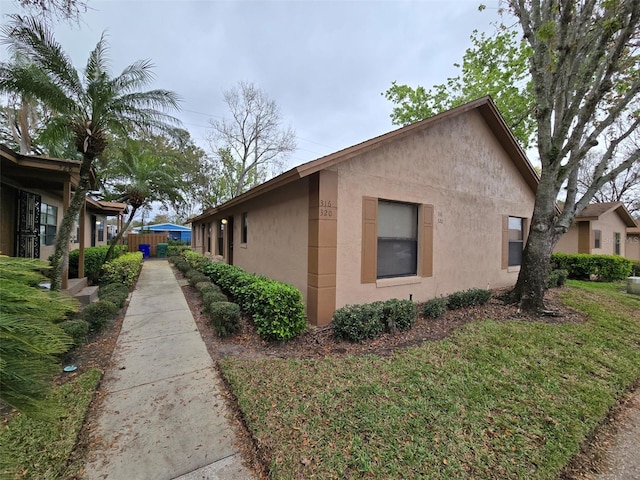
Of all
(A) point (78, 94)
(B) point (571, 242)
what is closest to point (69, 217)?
(A) point (78, 94)

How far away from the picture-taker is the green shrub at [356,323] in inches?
183

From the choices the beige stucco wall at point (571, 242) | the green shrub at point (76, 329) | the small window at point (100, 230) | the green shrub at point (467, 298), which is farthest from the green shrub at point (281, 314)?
the small window at point (100, 230)

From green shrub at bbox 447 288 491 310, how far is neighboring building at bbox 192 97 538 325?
0.50 metres

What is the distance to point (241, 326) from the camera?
528 cm

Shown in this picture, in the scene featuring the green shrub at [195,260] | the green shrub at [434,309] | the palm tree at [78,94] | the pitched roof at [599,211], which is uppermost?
the palm tree at [78,94]

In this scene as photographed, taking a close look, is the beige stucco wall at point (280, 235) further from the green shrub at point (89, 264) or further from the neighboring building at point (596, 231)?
the neighboring building at point (596, 231)

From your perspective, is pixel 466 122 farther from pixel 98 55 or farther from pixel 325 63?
pixel 98 55

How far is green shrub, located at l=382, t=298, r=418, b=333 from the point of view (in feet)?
16.7

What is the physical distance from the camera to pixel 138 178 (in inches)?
477

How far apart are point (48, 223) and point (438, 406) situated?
12.7m

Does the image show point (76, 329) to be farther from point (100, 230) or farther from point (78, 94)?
point (100, 230)

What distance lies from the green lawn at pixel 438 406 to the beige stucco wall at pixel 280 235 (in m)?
2.53

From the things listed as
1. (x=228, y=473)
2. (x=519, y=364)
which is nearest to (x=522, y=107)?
(x=519, y=364)

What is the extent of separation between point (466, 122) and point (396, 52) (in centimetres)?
448
